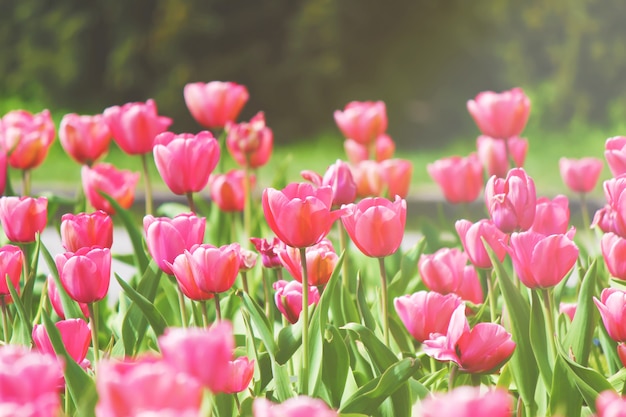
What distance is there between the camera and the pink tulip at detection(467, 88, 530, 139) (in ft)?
7.39

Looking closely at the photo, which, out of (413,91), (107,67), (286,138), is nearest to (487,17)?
(413,91)

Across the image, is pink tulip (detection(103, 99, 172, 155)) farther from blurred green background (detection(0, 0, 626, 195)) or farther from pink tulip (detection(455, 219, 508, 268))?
blurred green background (detection(0, 0, 626, 195))

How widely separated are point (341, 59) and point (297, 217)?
32.6ft

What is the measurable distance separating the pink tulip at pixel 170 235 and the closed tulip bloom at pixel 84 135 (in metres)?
0.88

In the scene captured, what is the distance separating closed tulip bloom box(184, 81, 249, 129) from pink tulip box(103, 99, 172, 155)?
0.26 meters

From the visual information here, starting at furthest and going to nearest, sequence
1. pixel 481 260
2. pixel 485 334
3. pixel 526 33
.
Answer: pixel 526 33 → pixel 481 260 → pixel 485 334

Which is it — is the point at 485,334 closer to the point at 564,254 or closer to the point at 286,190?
the point at 564,254

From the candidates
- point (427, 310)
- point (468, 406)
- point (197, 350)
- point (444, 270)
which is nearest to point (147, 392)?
point (197, 350)

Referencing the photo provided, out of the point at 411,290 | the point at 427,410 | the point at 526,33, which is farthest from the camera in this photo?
the point at 526,33

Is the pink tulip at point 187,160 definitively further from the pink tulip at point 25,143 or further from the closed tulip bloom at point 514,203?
the pink tulip at point 25,143

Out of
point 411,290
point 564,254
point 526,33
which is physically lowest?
point 411,290

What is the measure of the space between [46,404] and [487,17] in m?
10.6

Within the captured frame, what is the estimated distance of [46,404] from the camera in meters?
0.75

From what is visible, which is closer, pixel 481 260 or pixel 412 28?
pixel 481 260
